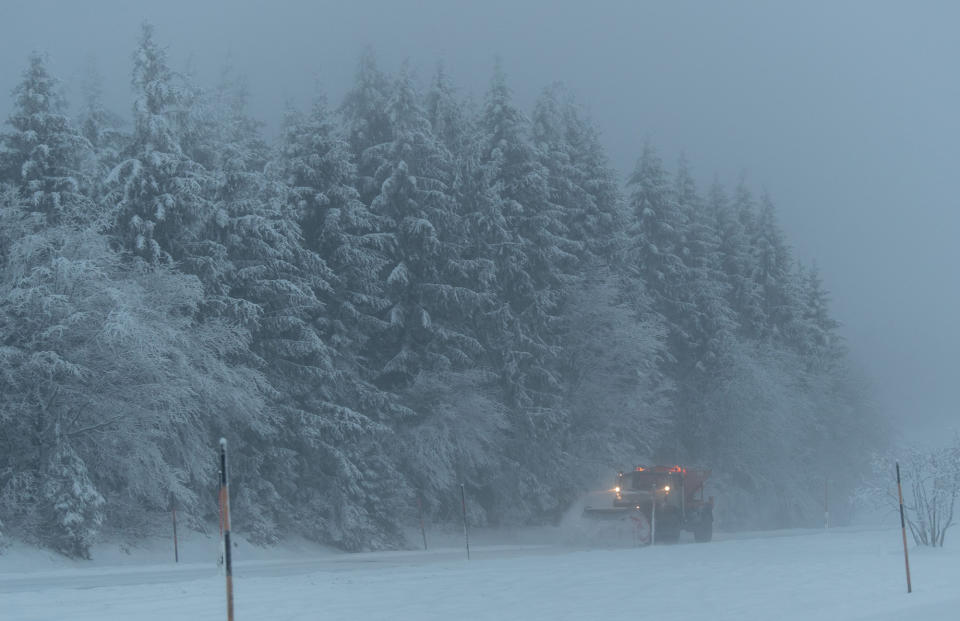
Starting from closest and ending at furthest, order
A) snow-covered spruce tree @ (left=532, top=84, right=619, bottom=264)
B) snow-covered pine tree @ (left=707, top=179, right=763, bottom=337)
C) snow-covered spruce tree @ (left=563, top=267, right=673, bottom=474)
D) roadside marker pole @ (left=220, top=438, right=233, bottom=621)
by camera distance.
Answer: roadside marker pole @ (left=220, top=438, right=233, bottom=621), snow-covered spruce tree @ (left=563, top=267, right=673, bottom=474), snow-covered spruce tree @ (left=532, top=84, right=619, bottom=264), snow-covered pine tree @ (left=707, top=179, right=763, bottom=337)

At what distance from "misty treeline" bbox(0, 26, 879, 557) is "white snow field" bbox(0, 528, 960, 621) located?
11.1 feet

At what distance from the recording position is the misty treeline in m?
22.9

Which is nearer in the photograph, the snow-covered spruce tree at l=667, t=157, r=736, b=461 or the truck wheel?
the truck wheel

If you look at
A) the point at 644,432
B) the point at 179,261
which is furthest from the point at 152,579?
the point at 644,432

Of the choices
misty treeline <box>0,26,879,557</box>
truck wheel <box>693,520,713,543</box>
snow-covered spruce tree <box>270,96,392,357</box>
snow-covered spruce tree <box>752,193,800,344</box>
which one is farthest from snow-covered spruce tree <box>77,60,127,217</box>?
snow-covered spruce tree <box>752,193,800,344</box>

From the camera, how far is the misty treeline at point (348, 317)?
2288 centimetres

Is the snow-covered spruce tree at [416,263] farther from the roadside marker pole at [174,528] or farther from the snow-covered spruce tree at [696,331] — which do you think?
the snow-covered spruce tree at [696,331]

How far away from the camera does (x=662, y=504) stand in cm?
3170

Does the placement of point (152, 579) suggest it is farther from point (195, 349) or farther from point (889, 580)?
point (889, 580)

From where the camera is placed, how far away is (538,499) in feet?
121

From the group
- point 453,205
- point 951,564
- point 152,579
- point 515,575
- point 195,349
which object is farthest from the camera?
point 453,205

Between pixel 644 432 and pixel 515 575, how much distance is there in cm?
2382

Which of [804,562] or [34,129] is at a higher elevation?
[34,129]

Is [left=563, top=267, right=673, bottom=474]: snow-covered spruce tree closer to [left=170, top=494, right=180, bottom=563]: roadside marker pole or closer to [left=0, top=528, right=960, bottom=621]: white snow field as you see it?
[left=0, top=528, right=960, bottom=621]: white snow field
